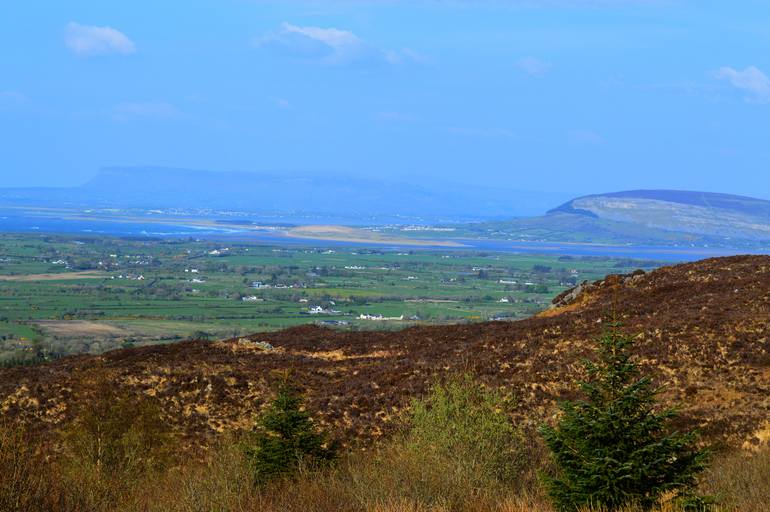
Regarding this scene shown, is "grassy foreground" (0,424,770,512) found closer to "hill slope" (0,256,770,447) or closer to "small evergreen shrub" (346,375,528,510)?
"small evergreen shrub" (346,375,528,510)

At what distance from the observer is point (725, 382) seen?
2675cm

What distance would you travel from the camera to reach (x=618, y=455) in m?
14.1

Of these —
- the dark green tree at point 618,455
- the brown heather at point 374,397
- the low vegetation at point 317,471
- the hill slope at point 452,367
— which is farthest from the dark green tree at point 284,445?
the dark green tree at point 618,455

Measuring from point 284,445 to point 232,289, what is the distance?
107 m

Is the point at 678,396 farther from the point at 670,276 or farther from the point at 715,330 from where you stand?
the point at 670,276

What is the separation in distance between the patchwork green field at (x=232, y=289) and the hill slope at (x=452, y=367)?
18.8 metres

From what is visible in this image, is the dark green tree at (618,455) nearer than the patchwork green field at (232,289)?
Yes

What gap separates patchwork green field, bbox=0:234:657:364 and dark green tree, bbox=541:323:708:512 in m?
39.3

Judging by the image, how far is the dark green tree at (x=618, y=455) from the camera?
1386 cm

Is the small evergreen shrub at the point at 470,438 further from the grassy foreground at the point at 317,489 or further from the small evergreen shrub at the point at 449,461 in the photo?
the grassy foreground at the point at 317,489

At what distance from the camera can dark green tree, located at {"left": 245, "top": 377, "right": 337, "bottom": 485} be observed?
67.0 feet

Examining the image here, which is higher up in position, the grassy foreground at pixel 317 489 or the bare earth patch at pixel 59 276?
the grassy foreground at pixel 317 489

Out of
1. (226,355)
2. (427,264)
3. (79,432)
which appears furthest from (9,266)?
(79,432)

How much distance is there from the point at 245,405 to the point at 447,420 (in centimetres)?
977
